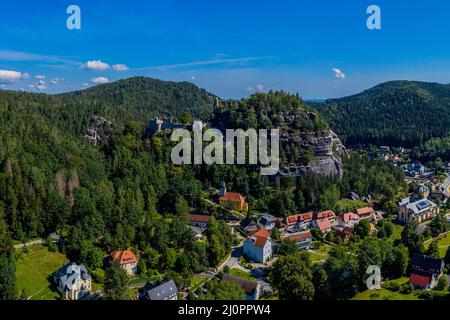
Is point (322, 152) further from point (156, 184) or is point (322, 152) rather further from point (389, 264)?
point (389, 264)

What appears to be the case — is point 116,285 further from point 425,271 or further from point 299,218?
point 299,218

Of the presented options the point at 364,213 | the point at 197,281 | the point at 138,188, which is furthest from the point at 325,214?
the point at 138,188

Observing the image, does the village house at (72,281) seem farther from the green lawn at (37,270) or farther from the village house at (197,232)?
the village house at (197,232)

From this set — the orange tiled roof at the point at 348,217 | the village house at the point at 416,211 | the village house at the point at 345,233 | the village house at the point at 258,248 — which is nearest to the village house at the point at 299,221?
the village house at the point at 345,233

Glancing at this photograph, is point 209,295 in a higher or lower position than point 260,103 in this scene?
lower

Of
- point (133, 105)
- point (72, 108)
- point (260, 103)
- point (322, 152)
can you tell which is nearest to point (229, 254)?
point (322, 152)
